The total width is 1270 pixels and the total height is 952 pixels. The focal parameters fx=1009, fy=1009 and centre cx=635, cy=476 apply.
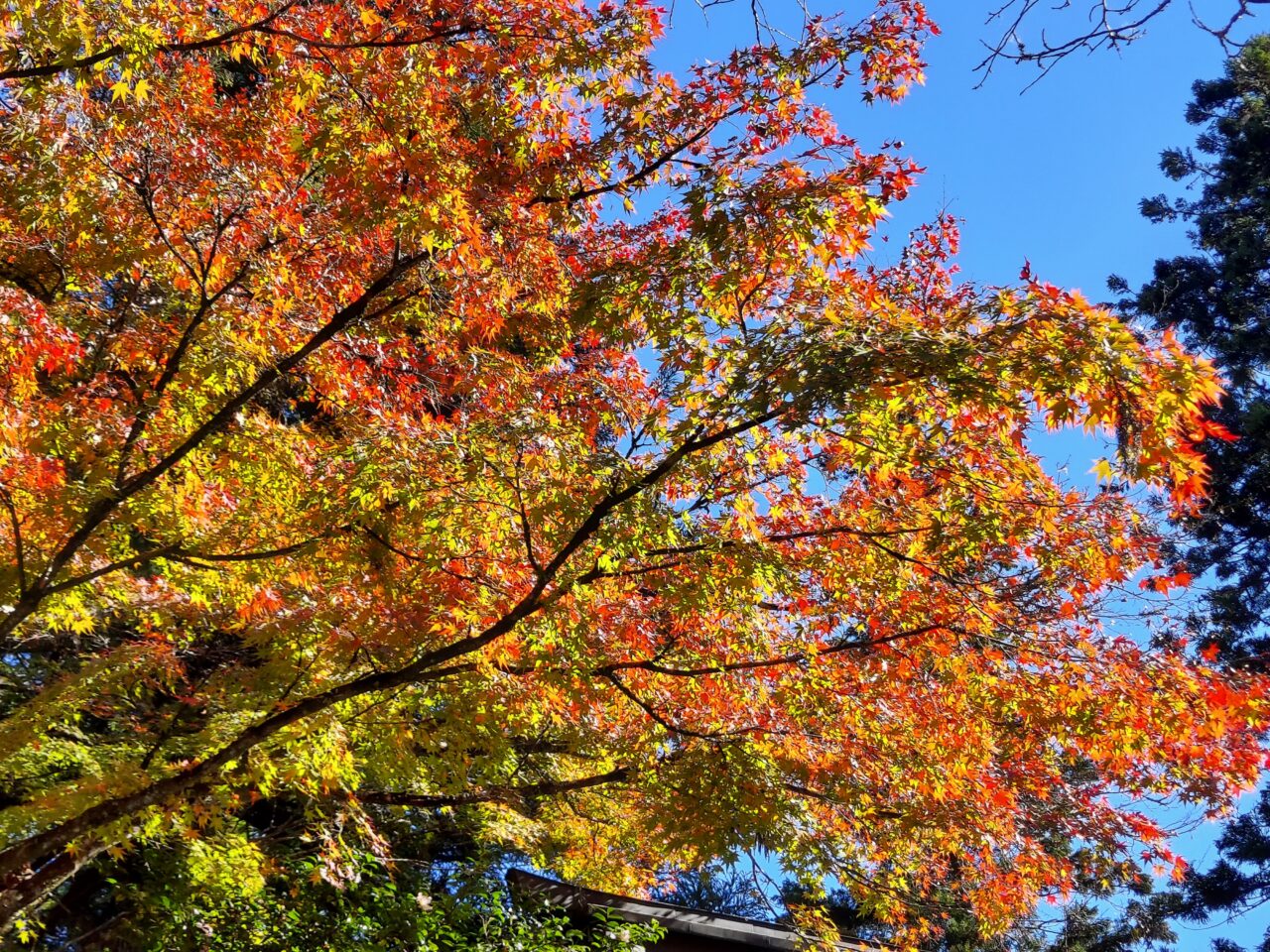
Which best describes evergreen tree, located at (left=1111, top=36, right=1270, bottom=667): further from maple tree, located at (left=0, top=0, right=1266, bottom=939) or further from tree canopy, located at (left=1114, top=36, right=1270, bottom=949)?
maple tree, located at (left=0, top=0, right=1266, bottom=939)

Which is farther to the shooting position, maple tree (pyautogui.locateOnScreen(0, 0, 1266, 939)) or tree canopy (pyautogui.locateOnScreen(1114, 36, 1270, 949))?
tree canopy (pyautogui.locateOnScreen(1114, 36, 1270, 949))

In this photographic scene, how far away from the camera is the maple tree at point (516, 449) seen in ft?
19.5

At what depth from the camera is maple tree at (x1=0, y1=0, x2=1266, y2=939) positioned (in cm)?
594

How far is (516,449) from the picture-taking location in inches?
239

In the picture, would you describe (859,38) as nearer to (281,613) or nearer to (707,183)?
(707,183)

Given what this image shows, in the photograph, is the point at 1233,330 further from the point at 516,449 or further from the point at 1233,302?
the point at 516,449

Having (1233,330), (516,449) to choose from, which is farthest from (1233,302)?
(516,449)

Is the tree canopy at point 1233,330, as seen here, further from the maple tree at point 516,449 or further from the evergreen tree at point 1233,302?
the maple tree at point 516,449

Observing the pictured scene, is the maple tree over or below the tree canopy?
below

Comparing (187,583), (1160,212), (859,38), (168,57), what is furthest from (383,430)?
(1160,212)

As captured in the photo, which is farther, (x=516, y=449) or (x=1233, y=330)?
(x=1233, y=330)

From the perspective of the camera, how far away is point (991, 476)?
612 centimetres

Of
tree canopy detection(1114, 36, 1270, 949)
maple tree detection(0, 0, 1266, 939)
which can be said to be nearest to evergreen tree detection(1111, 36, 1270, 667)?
tree canopy detection(1114, 36, 1270, 949)

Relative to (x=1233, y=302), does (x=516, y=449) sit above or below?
below
